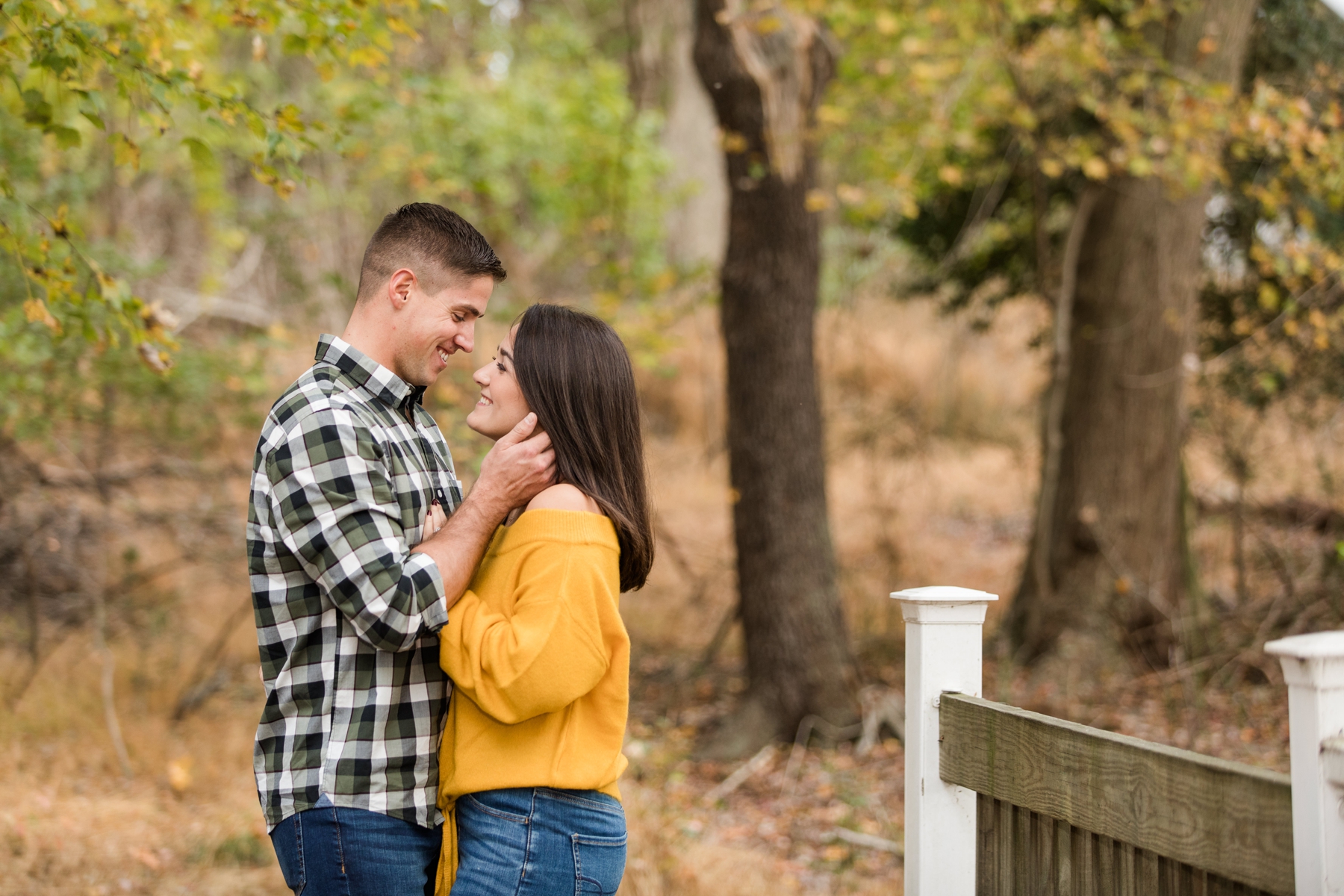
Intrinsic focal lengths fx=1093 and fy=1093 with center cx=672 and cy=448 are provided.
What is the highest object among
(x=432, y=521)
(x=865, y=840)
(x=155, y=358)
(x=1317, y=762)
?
(x=155, y=358)

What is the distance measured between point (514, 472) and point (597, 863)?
2.50 feet

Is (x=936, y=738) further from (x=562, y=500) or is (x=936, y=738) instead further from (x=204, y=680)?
(x=204, y=680)

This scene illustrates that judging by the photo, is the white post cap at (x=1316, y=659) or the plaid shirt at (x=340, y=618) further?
the plaid shirt at (x=340, y=618)

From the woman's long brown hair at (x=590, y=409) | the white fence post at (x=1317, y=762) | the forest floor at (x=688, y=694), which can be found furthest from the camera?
the forest floor at (x=688, y=694)


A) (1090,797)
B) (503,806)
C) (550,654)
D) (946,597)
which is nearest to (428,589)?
(550,654)

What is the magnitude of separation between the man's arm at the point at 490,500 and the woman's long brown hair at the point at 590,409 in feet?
0.15

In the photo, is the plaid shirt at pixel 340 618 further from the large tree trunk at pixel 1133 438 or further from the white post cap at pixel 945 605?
the large tree trunk at pixel 1133 438

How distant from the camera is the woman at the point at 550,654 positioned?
1.94m

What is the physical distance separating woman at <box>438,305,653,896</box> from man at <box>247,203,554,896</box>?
0.06 m

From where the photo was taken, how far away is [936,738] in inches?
99.9

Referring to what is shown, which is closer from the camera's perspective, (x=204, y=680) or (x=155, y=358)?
(x=155, y=358)

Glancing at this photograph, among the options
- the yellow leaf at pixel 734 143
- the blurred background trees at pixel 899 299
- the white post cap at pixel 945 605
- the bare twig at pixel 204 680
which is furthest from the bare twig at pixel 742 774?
the white post cap at pixel 945 605

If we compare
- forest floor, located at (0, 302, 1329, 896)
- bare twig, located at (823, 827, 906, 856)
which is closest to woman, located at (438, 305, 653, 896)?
forest floor, located at (0, 302, 1329, 896)

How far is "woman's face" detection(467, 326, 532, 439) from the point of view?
2.23 m
